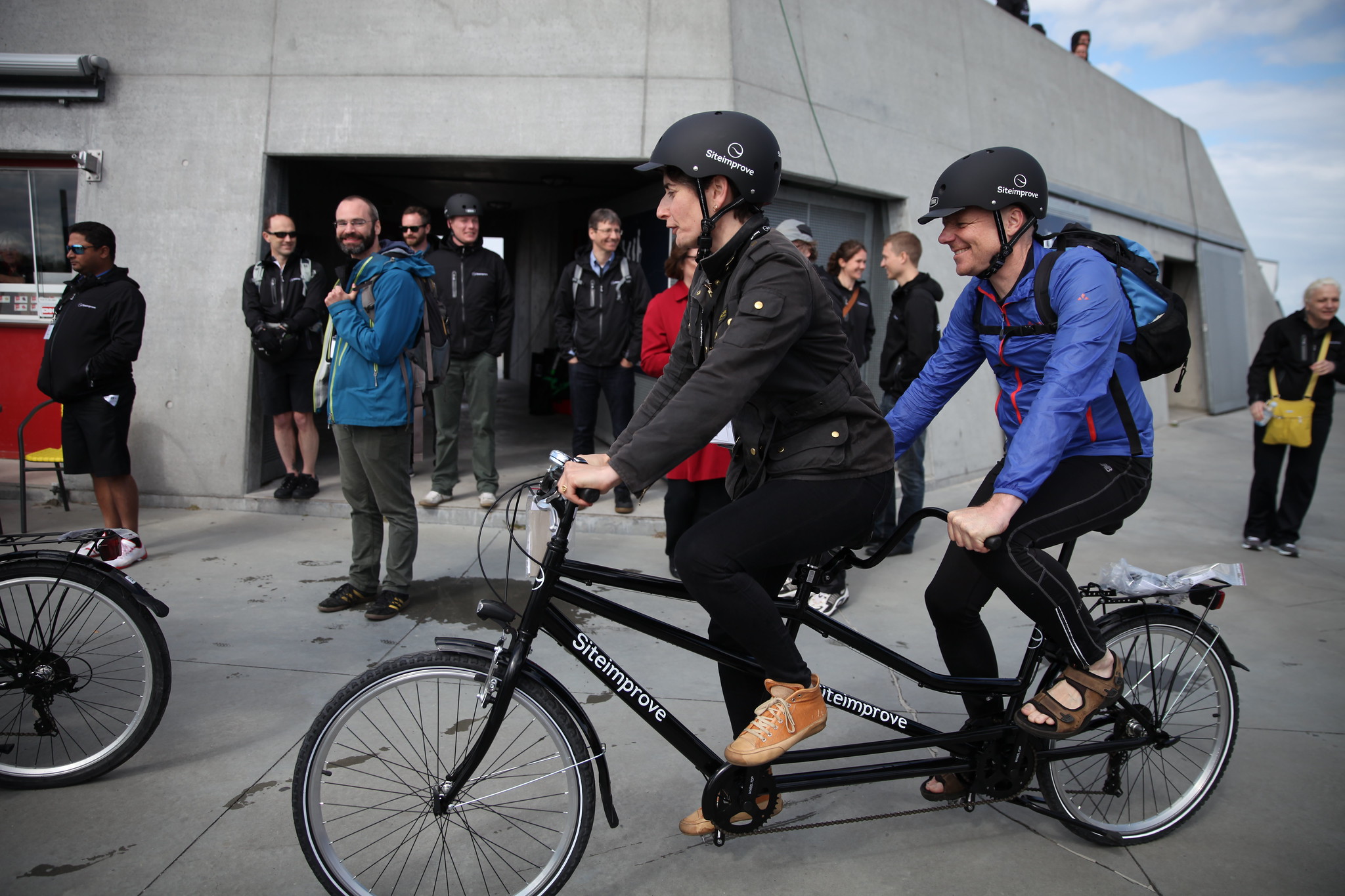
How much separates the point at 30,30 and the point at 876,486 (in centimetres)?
801

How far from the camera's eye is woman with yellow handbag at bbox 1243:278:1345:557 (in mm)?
6324

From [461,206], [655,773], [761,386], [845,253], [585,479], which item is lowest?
[655,773]

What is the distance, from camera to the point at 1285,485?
665 cm

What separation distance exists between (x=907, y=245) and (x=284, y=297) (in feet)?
14.8

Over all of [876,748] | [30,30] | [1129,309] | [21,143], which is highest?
[30,30]

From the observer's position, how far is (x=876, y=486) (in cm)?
254

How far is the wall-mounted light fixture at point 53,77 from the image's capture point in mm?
6859

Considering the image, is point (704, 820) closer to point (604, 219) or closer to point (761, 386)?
point (761, 386)

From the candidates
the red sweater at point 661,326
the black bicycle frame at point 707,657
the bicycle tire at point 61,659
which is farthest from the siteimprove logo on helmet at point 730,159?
the red sweater at point 661,326

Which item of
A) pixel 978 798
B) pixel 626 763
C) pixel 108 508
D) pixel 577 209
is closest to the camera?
pixel 978 798

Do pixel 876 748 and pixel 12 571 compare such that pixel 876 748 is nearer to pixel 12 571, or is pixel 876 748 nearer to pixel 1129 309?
pixel 1129 309

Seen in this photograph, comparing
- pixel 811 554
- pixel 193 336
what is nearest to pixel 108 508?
pixel 193 336

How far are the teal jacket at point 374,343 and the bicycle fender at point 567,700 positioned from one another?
249 centimetres

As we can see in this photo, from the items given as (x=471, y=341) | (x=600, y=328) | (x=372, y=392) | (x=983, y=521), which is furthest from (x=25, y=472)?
(x=983, y=521)
